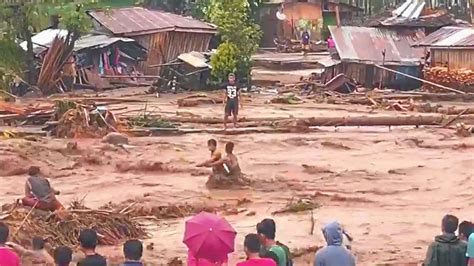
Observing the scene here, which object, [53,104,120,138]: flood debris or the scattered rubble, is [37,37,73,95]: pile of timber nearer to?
[53,104,120,138]: flood debris

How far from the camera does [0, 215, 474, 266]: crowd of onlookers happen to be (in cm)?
721

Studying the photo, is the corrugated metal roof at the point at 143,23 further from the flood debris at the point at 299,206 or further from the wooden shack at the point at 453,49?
the flood debris at the point at 299,206

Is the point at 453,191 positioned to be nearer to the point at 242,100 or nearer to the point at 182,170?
the point at 182,170

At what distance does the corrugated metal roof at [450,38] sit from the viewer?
3762cm

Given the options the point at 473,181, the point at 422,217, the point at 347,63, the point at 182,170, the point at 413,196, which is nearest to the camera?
the point at 422,217

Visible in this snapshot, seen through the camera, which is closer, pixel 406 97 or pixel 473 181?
pixel 473 181

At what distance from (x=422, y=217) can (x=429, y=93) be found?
22168 millimetres

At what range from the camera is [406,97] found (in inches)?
1373

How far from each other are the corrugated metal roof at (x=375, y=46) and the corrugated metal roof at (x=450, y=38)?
2.75 feet

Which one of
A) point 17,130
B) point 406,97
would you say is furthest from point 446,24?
point 17,130

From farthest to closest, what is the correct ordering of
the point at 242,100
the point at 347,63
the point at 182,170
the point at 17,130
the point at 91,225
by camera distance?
the point at 347,63 < the point at 242,100 < the point at 17,130 < the point at 182,170 < the point at 91,225

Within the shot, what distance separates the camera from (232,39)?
130 feet

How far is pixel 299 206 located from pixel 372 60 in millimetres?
24929

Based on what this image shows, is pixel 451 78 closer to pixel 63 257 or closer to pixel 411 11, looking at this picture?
pixel 411 11
